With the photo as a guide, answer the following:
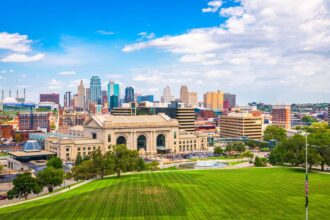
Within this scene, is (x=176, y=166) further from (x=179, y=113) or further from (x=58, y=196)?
(x=179, y=113)

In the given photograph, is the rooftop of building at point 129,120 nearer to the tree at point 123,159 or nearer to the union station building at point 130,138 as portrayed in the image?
the union station building at point 130,138

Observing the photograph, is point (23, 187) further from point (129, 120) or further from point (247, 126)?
point (247, 126)

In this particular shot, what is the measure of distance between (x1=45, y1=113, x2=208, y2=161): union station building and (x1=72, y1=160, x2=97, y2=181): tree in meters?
43.3

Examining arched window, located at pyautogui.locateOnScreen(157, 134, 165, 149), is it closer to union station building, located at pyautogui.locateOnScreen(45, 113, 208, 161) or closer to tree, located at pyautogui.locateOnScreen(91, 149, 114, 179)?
union station building, located at pyautogui.locateOnScreen(45, 113, 208, 161)

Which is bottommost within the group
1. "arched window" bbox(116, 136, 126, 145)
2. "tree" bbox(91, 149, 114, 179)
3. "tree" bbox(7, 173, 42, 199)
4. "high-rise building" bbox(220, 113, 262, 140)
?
"tree" bbox(7, 173, 42, 199)

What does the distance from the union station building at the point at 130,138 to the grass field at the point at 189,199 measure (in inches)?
1986

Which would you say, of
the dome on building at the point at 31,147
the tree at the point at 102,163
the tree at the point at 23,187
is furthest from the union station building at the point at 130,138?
the tree at the point at 23,187

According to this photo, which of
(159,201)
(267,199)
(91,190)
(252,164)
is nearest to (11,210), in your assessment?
(91,190)

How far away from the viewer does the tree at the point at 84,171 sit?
3430 inches

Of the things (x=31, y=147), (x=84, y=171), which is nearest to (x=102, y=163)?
(x=84, y=171)

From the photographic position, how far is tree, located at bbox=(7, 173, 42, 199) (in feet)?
234

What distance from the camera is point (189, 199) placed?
2425 inches

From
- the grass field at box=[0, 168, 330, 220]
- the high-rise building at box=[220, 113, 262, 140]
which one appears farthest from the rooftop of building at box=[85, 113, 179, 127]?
the grass field at box=[0, 168, 330, 220]

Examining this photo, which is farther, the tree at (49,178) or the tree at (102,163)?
the tree at (102,163)
